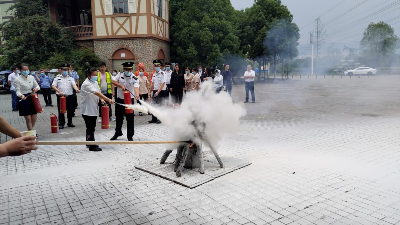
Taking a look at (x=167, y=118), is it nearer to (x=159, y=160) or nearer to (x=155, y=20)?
Answer: (x=159, y=160)

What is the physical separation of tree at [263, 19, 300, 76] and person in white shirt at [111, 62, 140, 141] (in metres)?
17.0

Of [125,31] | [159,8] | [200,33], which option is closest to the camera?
[125,31]

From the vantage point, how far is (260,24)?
98.0 ft

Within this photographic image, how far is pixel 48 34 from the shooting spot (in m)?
23.9

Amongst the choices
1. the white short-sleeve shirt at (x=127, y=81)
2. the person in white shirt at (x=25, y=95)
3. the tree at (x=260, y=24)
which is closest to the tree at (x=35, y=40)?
the tree at (x=260, y=24)

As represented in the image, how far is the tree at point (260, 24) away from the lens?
2877 cm

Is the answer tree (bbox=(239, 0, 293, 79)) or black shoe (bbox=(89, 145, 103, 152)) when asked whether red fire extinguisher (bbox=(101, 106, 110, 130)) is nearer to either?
black shoe (bbox=(89, 145, 103, 152))

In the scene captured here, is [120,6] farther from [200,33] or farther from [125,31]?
[200,33]

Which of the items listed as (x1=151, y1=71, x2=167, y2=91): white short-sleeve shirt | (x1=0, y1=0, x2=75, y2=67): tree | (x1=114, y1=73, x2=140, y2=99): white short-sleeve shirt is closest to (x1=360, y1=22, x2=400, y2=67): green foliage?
(x1=151, y1=71, x2=167, y2=91): white short-sleeve shirt

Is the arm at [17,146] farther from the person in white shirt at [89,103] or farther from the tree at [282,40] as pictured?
the tree at [282,40]

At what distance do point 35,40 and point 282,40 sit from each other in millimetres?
19056

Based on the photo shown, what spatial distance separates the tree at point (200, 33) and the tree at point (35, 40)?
865 centimetres

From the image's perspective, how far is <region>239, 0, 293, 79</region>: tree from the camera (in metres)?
28.8

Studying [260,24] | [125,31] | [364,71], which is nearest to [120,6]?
[125,31]
